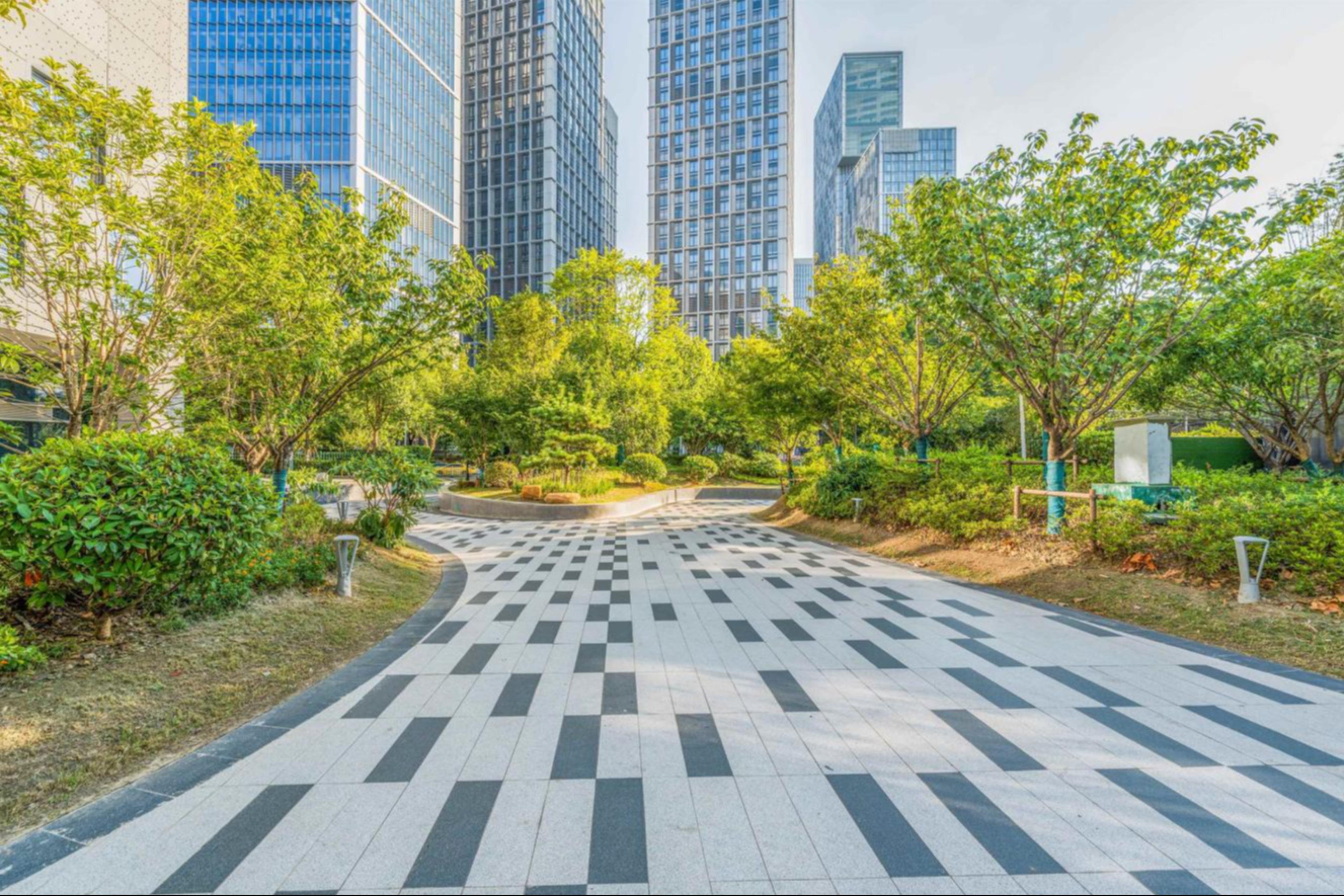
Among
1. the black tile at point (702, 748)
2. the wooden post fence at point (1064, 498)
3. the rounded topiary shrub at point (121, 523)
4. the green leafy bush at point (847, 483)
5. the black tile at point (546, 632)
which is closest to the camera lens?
the black tile at point (702, 748)

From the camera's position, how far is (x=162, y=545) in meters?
3.27

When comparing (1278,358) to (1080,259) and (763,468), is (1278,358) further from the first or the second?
(763,468)

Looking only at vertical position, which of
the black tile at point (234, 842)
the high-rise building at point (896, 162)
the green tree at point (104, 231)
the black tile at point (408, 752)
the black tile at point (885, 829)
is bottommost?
the black tile at point (408, 752)

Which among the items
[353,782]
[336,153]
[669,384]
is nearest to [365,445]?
[669,384]

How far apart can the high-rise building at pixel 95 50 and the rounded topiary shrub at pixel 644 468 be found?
13200 millimetres

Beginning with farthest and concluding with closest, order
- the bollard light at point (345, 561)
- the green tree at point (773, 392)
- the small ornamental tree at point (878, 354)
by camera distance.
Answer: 1. the green tree at point (773, 392)
2. the small ornamental tree at point (878, 354)
3. the bollard light at point (345, 561)

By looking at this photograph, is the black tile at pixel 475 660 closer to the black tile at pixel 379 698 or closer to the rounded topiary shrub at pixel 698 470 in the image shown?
the black tile at pixel 379 698

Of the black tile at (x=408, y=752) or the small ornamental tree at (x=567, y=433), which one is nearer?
the black tile at (x=408, y=752)

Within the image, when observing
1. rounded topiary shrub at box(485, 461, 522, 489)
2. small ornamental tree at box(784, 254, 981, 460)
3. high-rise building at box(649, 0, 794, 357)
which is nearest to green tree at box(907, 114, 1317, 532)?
small ornamental tree at box(784, 254, 981, 460)

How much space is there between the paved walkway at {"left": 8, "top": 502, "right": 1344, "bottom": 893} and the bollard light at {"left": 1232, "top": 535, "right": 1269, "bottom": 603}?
108 cm

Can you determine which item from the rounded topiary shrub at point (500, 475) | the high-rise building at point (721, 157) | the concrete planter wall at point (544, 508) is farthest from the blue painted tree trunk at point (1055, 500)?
the high-rise building at point (721, 157)

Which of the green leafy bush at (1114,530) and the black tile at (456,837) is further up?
the green leafy bush at (1114,530)

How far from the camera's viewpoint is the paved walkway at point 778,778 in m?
1.82

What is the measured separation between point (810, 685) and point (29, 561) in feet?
15.4
